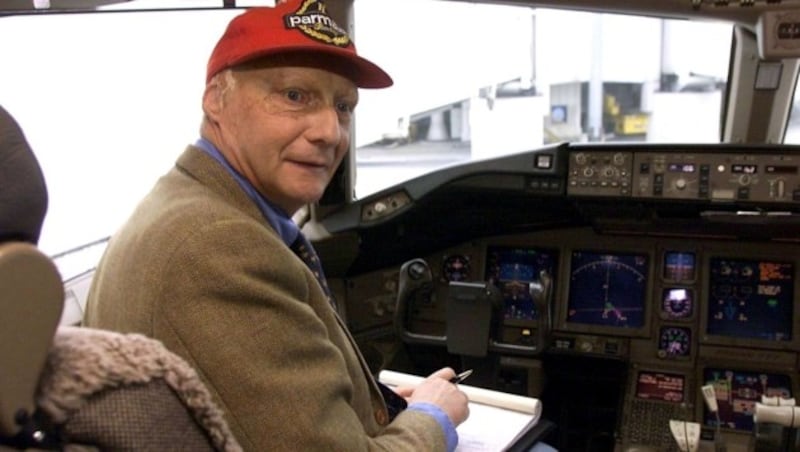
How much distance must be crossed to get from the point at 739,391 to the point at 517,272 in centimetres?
91

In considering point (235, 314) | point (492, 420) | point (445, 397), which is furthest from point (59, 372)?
point (492, 420)

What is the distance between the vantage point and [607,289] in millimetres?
2969

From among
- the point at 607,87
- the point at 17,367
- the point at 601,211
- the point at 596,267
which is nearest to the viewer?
the point at 17,367

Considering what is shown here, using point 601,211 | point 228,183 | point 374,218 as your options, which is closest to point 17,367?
point 228,183

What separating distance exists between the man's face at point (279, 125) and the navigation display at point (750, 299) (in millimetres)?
2080

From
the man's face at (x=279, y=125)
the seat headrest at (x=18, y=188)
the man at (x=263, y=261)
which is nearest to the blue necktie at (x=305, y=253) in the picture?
the man at (x=263, y=261)

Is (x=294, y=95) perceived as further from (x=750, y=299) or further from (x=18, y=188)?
(x=750, y=299)

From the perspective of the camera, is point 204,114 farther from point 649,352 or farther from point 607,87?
point 607,87

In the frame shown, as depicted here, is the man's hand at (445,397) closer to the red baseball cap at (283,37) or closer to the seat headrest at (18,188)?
the red baseball cap at (283,37)

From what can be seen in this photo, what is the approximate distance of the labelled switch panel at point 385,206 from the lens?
109 inches

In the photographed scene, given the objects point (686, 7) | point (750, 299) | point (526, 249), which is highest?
point (686, 7)

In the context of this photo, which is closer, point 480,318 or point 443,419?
point 443,419

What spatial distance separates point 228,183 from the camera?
A: 1.16 metres

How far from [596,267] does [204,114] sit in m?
2.07
